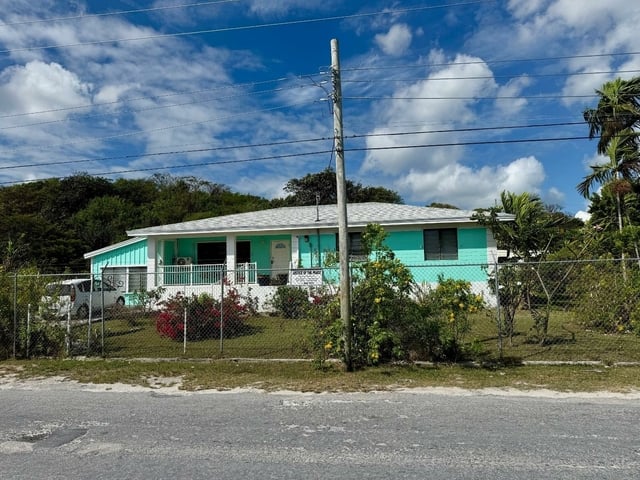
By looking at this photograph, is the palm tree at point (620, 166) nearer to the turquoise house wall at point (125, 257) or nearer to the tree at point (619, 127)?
the tree at point (619, 127)

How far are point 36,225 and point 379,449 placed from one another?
116ft

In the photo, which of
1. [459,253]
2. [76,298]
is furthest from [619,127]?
[76,298]

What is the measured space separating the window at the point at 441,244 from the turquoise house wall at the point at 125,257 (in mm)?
12214

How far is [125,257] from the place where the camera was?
21.7 metres

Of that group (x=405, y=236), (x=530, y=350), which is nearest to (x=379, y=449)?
(x=530, y=350)

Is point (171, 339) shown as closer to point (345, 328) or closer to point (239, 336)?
point (239, 336)

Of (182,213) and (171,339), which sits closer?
(171,339)

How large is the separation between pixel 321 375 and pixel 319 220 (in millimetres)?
10756

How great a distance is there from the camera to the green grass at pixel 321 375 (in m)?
7.01

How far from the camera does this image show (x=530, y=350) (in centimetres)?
941

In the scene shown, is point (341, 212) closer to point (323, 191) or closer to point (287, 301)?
point (287, 301)

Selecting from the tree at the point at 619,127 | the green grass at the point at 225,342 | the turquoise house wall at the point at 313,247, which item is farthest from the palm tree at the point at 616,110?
the green grass at the point at 225,342

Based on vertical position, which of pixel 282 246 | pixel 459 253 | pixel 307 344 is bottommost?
pixel 307 344

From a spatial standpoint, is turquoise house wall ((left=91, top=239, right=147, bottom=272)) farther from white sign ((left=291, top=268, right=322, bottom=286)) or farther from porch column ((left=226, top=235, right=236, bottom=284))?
white sign ((left=291, top=268, right=322, bottom=286))
